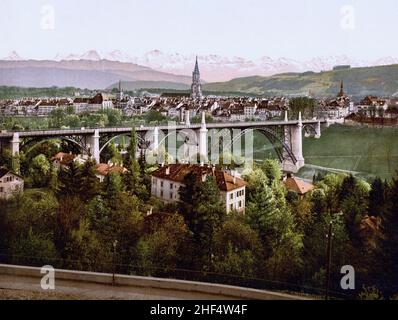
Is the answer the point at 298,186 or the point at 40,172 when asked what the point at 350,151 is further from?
the point at 40,172

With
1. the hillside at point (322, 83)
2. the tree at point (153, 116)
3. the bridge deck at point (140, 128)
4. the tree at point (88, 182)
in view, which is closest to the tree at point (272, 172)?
the bridge deck at point (140, 128)

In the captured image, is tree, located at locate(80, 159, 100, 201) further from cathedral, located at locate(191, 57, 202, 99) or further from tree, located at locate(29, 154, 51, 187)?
cathedral, located at locate(191, 57, 202, 99)

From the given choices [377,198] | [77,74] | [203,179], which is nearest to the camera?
[377,198]

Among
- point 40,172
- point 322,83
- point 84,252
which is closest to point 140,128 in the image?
point 40,172

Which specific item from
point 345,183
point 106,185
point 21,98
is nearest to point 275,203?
point 345,183

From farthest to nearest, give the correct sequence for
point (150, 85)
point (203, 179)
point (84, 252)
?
point (150, 85) < point (203, 179) < point (84, 252)

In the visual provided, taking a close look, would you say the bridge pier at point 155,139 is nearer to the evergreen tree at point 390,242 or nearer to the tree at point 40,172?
the tree at point 40,172
